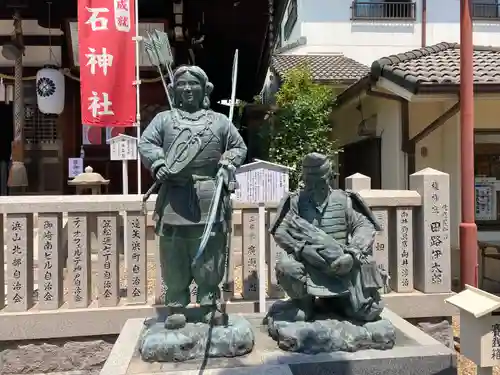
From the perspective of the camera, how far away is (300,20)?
53.7 ft

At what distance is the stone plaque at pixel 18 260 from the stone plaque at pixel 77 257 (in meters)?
0.37

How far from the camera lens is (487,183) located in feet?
25.7

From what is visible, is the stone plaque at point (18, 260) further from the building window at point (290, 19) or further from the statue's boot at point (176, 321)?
the building window at point (290, 19)

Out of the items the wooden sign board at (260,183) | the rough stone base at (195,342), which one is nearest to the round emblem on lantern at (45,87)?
the wooden sign board at (260,183)

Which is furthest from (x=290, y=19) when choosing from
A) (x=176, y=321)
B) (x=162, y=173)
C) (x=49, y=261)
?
(x=176, y=321)

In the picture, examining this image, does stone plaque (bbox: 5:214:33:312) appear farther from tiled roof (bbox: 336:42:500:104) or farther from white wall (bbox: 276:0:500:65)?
white wall (bbox: 276:0:500:65)

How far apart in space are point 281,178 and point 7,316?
2.86 m

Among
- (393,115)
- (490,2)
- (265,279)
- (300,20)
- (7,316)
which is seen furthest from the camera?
(490,2)

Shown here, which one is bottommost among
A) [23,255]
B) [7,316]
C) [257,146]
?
[7,316]

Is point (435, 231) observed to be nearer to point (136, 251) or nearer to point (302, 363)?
point (302, 363)

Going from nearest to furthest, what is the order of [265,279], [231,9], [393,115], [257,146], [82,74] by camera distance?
[265,279] → [82,74] → [393,115] → [231,9] → [257,146]

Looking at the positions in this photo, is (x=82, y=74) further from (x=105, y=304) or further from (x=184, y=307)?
(x=184, y=307)

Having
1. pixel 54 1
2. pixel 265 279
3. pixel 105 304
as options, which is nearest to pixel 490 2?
pixel 54 1

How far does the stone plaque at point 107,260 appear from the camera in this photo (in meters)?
4.53
